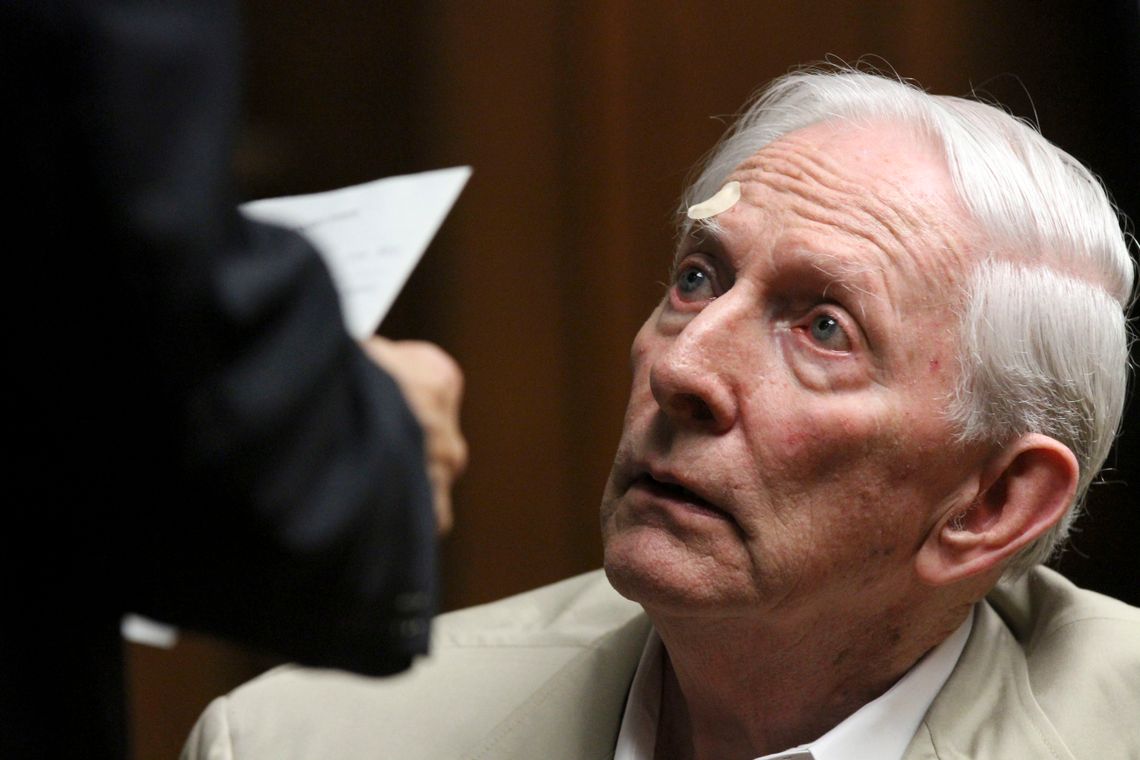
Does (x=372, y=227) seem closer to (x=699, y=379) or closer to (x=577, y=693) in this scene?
(x=699, y=379)

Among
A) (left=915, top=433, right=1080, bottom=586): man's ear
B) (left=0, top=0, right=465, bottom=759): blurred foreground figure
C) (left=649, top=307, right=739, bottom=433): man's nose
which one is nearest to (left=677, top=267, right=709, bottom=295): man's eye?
(left=649, top=307, right=739, bottom=433): man's nose

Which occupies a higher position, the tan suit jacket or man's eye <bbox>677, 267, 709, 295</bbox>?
man's eye <bbox>677, 267, 709, 295</bbox>

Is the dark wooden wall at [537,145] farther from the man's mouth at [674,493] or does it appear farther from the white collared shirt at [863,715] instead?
the man's mouth at [674,493]

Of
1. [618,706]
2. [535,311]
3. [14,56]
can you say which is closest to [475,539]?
[535,311]

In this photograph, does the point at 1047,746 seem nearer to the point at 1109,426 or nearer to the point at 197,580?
the point at 1109,426

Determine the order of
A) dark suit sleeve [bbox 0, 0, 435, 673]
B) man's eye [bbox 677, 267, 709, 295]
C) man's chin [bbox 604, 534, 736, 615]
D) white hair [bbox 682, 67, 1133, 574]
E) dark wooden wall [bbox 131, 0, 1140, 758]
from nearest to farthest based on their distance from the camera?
dark suit sleeve [bbox 0, 0, 435, 673], man's chin [bbox 604, 534, 736, 615], white hair [bbox 682, 67, 1133, 574], man's eye [bbox 677, 267, 709, 295], dark wooden wall [bbox 131, 0, 1140, 758]

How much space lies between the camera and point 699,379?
1.47 m

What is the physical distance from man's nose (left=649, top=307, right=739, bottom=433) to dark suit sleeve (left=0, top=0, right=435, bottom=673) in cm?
59

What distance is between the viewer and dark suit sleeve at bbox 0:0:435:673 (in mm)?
740

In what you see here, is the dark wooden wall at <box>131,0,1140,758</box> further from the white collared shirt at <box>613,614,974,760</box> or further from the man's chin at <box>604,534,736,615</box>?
the man's chin at <box>604,534,736,615</box>

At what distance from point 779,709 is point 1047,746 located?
1.00 feet

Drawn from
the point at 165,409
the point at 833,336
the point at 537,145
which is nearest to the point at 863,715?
the point at 833,336

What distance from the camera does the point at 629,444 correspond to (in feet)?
5.06

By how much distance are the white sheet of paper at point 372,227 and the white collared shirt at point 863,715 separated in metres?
0.57
